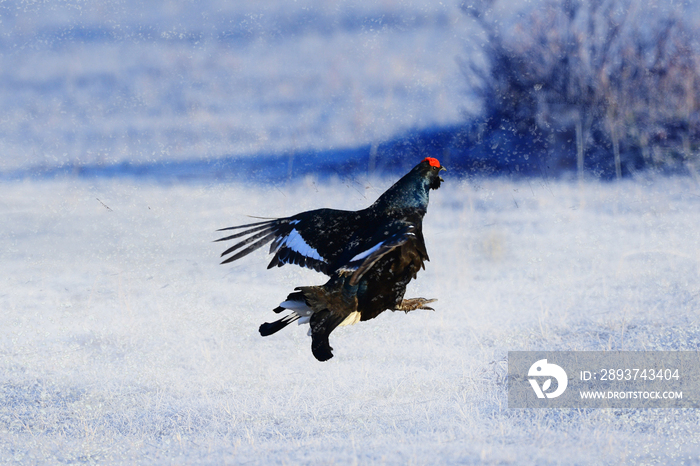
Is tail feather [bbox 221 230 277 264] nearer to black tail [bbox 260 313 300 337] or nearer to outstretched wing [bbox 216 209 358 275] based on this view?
outstretched wing [bbox 216 209 358 275]

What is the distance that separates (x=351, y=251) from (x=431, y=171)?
3.37ft

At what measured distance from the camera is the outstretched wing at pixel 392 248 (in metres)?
5.25

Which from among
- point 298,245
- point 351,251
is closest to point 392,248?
point 351,251

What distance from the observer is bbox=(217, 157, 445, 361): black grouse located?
5977 millimetres

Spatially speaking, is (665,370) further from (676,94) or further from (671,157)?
(676,94)

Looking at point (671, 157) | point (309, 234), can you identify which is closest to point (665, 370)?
point (309, 234)

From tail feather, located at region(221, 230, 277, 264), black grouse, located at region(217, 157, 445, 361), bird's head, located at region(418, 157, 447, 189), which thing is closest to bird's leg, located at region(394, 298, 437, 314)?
black grouse, located at region(217, 157, 445, 361)

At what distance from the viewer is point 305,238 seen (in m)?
6.84

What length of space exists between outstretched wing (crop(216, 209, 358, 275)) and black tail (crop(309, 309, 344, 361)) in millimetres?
523

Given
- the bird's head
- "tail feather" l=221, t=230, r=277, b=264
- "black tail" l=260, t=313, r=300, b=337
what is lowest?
"black tail" l=260, t=313, r=300, b=337

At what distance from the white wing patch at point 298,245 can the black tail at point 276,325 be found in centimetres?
56

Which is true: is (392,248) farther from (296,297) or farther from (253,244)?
(253,244)

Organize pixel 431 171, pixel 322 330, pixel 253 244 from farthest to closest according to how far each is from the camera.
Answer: pixel 253 244, pixel 431 171, pixel 322 330

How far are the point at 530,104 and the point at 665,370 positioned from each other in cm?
1357
